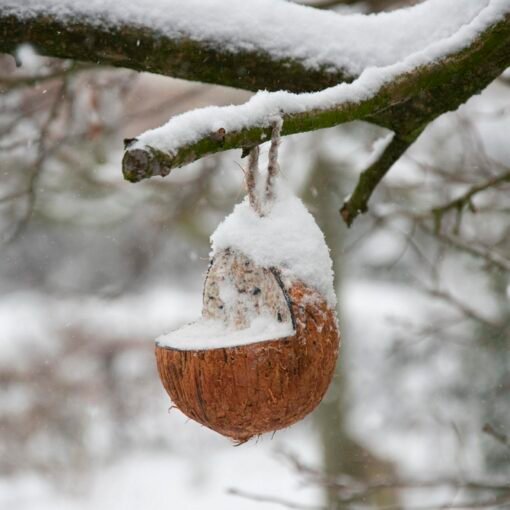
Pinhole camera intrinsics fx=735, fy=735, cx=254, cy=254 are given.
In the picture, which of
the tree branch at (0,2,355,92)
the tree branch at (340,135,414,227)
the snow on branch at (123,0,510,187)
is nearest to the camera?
the snow on branch at (123,0,510,187)

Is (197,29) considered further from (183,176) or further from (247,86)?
(183,176)

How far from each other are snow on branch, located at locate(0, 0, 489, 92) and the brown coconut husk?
0.49 meters

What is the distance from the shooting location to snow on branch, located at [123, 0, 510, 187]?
25.1 inches

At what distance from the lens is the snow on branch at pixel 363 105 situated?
637mm

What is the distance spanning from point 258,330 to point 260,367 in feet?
0.32

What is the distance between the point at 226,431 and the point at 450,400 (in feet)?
18.1

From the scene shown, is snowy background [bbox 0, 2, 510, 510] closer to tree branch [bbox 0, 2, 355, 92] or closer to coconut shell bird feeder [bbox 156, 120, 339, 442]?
tree branch [bbox 0, 2, 355, 92]

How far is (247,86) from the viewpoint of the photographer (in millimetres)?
1441

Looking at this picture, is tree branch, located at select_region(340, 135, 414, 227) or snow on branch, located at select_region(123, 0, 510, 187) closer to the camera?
snow on branch, located at select_region(123, 0, 510, 187)

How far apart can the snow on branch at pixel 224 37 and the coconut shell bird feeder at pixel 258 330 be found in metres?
0.45

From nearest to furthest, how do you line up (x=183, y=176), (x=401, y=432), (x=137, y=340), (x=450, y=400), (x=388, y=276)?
1. (x=183, y=176)
2. (x=450, y=400)
3. (x=401, y=432)
4. (x=388, y=276)
5. (x=137, y=340)

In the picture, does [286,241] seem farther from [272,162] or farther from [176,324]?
[176,324]

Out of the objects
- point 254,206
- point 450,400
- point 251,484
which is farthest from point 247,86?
point 251,484

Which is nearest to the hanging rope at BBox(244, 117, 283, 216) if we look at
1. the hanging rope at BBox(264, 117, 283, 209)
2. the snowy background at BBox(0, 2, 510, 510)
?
the hanging rope at BBox(264, 117, 283, 209)
